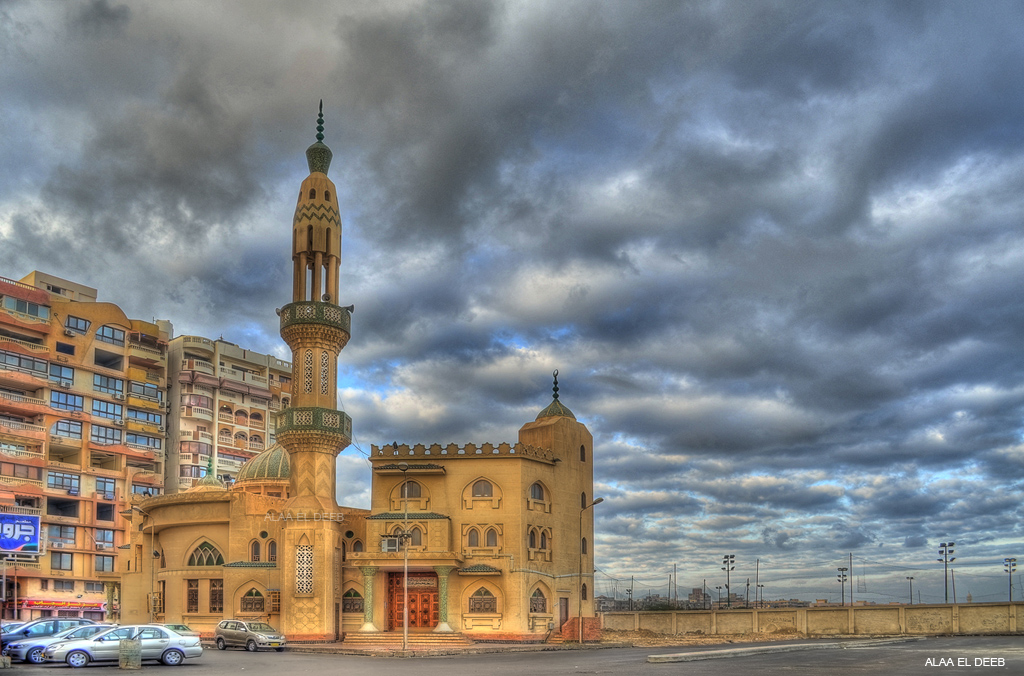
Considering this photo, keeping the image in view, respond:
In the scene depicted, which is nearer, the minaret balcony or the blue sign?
the blue sign

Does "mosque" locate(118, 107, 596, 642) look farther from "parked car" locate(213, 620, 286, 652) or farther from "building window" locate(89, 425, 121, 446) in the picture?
"building window" locate(89, 425, 121, 446)

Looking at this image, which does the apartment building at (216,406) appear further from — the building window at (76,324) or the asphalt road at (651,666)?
the asphalt road at (651,666)

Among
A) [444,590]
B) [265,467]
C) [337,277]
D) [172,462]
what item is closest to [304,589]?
[444,590]

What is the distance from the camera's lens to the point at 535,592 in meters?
52.2

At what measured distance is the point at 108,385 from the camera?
80938 mm

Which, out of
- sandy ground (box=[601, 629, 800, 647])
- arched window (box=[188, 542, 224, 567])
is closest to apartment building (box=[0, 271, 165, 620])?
arched window (box=[188, 542, 224, 567])

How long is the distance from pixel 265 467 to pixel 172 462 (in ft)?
116

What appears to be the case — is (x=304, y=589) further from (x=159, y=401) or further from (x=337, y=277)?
(x=159, y=401)

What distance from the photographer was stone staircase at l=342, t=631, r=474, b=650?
149 feet

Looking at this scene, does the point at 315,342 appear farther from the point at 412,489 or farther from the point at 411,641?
the point at 411,641

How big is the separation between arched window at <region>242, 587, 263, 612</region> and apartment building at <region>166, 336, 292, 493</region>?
38.5 metres

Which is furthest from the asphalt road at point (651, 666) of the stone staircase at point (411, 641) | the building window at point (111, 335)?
the building window at point (111, 335)

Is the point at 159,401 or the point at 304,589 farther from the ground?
the point at 159,401

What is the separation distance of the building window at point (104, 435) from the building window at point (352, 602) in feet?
120
